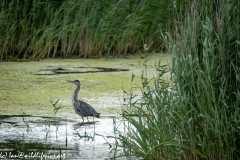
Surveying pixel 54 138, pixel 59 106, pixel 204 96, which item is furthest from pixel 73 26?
pixel 204 96

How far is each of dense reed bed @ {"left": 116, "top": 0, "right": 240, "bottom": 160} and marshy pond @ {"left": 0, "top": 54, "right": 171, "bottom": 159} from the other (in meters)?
0.40

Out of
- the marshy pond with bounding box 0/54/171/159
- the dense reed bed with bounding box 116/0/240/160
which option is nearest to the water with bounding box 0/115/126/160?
the marshy pond with bounding box 0/54/171/159

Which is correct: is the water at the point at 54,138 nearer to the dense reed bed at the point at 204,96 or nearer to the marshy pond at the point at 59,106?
the marshy pond at the point at 59,106

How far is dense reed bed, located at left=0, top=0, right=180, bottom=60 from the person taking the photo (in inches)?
320

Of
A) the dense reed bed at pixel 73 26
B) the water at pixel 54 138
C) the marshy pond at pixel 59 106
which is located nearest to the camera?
the water at pixel 54 138

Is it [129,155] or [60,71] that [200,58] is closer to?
[129,155]

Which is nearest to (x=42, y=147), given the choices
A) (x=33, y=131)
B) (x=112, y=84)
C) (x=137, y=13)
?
(x=33, y=131)

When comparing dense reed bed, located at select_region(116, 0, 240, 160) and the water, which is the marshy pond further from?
dense reed bed, located at select_region(116, 0, 240, 160)

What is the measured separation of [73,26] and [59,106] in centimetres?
351

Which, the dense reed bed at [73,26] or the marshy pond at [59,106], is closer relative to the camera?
the marshy pond at [59,106]

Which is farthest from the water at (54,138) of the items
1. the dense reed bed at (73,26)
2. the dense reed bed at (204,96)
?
the dense reed bed at (73,26)

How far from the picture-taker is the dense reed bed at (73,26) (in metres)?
8.12

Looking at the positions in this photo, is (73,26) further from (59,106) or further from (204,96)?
(204,96)

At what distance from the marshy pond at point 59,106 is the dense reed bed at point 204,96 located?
15.6 inches
